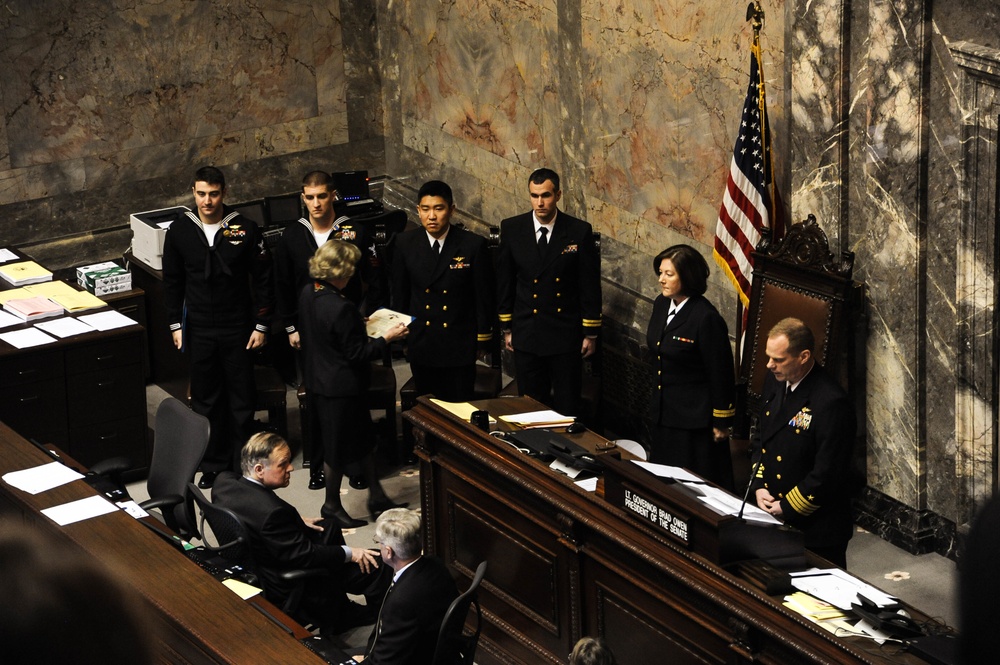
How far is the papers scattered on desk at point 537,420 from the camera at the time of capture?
20.5 feet

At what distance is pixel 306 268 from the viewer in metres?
7.95

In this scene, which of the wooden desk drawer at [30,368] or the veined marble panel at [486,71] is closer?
the wooden desk drawer at [30,368]

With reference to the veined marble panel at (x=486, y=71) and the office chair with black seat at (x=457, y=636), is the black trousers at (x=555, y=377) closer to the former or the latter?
the veined marble panel at (x=486, y=71)

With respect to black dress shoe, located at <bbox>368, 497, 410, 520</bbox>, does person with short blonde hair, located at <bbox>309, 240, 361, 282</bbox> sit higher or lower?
higher

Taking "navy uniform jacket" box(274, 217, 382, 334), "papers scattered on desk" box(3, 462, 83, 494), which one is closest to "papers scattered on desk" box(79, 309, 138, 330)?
"navy uniform jacket" box(274, 217, 382, 334)

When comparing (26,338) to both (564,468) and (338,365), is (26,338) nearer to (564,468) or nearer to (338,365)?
(338,365)

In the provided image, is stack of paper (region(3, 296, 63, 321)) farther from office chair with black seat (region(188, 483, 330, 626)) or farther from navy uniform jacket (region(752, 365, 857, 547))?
navy uniform jacket (region(752, 365, 857, 547))

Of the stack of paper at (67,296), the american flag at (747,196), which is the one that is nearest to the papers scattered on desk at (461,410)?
the american flag at (747,196)

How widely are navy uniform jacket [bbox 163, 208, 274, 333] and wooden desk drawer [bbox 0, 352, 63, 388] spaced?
695 mm

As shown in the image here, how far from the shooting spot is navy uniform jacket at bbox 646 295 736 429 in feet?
21.5

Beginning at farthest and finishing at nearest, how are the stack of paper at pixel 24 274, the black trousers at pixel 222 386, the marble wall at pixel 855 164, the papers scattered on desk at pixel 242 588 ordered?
the stack of paper at pixel 24 274 → the black trousers at pixel 222 386 → the marble wall at pixel 855 164 → the papers scattered on desk at pixel 242 588

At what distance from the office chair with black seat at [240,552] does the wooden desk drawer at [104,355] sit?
7.40 feet

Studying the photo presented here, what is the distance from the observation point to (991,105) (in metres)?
6.15

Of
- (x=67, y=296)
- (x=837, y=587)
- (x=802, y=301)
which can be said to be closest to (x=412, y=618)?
(x=837, y=587)
